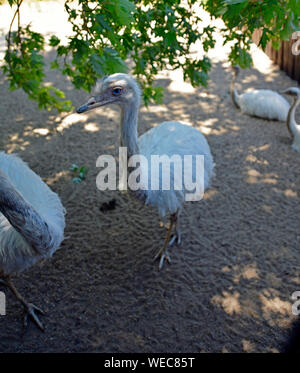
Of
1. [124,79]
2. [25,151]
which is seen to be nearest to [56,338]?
[124,79]

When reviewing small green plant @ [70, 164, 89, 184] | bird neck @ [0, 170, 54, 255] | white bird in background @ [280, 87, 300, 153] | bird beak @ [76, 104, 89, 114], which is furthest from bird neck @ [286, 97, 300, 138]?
bird neck @ [0, 170, 54, 255]

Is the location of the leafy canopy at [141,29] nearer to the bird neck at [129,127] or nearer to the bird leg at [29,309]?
the bird neck at [129,127]

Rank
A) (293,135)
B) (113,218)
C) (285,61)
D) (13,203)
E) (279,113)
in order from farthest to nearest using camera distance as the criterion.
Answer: (285,61) < (279,113) < (293,135) < (113,218) < (13,203)

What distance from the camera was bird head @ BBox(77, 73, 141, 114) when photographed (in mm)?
2795

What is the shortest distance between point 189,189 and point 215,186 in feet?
4.75

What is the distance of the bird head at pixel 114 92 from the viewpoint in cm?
279

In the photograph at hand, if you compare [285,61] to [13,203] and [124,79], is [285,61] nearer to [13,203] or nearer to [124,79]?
[124,79]

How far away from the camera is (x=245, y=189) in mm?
4910
